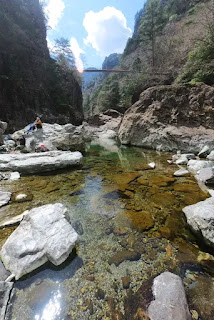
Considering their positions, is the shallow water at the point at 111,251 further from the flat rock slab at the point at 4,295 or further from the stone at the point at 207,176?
the stone at the point at 207,176

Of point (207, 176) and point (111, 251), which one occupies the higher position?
point (207, 176)

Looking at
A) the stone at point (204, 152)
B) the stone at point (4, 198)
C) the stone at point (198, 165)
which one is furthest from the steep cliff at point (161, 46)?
the stone at point (4, 198)

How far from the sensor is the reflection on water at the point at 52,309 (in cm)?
135

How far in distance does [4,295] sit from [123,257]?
4.25 feet

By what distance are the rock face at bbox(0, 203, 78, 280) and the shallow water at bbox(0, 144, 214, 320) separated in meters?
0.13

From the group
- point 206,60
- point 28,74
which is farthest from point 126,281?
point 28,74

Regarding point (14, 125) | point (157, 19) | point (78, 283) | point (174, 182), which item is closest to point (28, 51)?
point (14, 125)

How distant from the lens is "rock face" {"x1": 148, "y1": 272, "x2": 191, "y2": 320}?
1258mm

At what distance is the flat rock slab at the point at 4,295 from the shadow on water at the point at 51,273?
12cm

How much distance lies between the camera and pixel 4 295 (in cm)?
139

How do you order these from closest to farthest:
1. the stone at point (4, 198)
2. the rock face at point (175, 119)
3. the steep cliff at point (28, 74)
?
the stone at point (4, 198) < the rock face at point (175, 119) < the steep cliff at point (28, 74)

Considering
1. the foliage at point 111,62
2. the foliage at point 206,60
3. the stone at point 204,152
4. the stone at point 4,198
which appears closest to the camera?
the stone at point 4,198

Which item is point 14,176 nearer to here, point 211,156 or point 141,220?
point 141,220

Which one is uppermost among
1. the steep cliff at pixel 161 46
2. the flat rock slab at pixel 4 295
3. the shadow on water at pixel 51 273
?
the steep cliff at pixel 161 46
